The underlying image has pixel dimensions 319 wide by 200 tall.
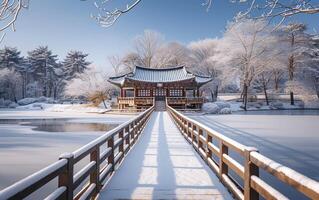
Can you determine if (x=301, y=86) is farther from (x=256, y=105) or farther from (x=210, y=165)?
(x=210, y=165)

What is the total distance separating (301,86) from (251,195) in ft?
141

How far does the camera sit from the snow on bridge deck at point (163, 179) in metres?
4.61

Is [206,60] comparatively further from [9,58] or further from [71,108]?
[9,58]

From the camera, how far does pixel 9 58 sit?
60.4 metres

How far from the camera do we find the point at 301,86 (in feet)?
135

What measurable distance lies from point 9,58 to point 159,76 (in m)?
38.8

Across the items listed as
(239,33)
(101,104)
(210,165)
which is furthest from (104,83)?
(210,165)

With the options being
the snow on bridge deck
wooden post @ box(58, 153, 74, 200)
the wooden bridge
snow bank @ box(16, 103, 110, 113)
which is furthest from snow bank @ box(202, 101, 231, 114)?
wooden post @ box(58, 153, 74, 200)

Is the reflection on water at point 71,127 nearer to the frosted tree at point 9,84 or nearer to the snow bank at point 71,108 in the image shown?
the snow bank at point 71,108

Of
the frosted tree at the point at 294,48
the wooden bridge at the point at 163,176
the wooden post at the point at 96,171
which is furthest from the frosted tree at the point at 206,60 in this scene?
the wooden post at the point at 96,171

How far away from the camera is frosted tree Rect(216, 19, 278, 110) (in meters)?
41.8

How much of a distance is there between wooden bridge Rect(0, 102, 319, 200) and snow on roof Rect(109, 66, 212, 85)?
2978cm

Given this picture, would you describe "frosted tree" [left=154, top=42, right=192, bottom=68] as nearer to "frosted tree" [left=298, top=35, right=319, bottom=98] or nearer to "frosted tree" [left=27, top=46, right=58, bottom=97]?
"frosted tree" [left=298, top=35, right=319, bottom=98]

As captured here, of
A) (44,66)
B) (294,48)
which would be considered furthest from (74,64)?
(294,48)
